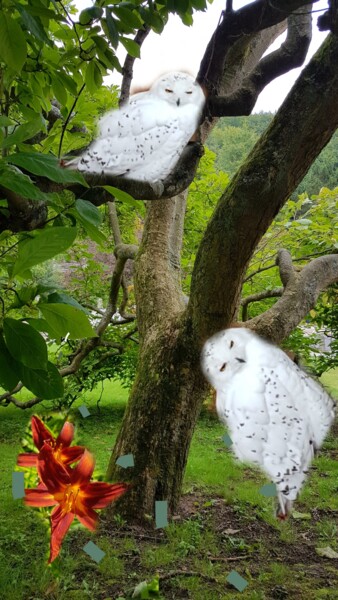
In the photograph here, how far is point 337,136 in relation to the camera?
90cm

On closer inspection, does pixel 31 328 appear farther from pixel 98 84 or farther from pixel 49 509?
pixel 49 509

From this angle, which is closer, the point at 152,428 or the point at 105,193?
the point at 105,193

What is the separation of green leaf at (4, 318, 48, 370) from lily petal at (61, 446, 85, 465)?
375 millimetres

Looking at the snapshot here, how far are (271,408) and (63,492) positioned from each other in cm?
26

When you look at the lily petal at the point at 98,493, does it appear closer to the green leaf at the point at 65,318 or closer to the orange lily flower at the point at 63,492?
the orange lily flower at the point at 63,492

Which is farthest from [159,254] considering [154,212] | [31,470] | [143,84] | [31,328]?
[31,328]

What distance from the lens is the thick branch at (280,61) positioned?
1.88 feet

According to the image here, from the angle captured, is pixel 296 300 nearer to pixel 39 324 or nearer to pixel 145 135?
pixel 145 135

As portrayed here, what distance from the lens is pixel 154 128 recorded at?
A: 62 centimetres

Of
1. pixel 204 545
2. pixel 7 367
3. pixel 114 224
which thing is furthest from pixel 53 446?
pixel 114 224

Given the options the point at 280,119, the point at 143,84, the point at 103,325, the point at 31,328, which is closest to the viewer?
the point at 31,328

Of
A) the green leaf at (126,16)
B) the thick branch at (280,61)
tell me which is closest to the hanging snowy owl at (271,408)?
the thick branch at (280,61)

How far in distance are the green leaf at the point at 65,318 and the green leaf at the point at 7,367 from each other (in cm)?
3

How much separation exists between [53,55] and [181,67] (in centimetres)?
31
